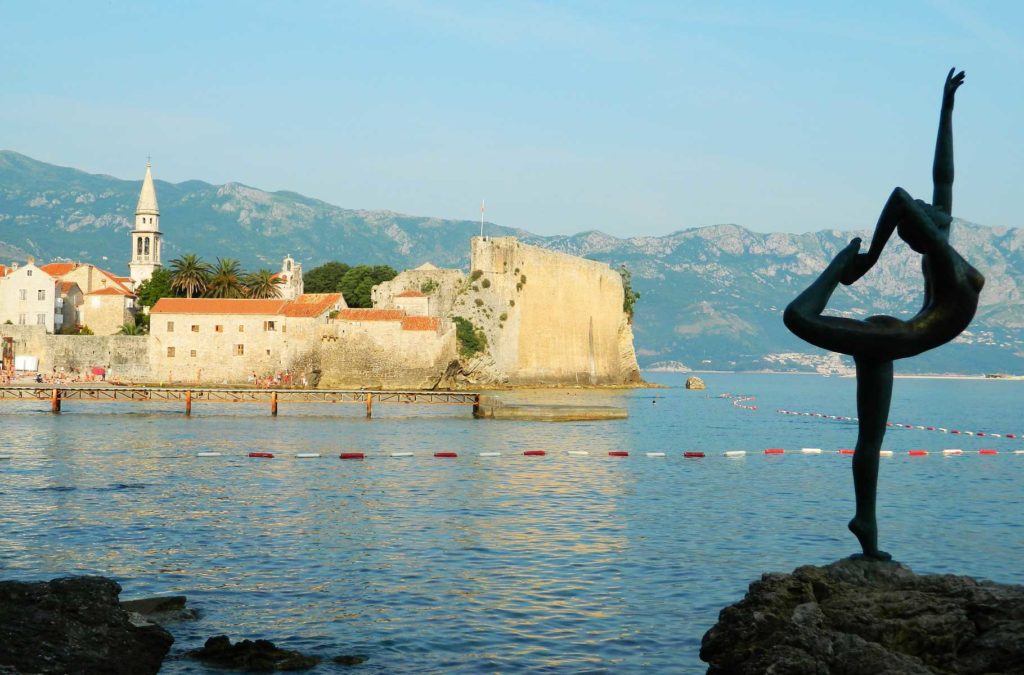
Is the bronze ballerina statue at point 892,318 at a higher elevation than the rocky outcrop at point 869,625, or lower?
higher

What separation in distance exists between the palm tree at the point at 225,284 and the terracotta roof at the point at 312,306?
29.6ft

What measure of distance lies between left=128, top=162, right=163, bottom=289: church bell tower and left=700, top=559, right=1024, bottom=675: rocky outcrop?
92.2 metres

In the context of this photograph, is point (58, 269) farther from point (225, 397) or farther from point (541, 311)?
point (541, 311)

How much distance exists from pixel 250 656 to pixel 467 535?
7.41m

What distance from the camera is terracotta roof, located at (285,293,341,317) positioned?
72125 millimetres

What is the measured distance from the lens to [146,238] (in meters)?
96.6

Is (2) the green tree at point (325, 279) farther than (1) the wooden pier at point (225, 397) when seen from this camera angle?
Yes

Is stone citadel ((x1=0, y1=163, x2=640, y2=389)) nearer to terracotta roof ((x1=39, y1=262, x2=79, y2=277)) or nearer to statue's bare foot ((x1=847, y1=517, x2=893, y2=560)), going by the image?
terracotta roof ((x1=39, y1=262, x2=79, y2=277))

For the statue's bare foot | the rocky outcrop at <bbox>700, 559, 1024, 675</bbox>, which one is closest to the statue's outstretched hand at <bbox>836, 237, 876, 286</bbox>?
the statue's bare foot

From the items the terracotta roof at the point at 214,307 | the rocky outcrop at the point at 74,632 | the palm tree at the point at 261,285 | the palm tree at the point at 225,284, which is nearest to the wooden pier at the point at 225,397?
the terracotta roof at the point at 214,307

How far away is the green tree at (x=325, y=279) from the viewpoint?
10439 centimetres

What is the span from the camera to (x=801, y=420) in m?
61.8

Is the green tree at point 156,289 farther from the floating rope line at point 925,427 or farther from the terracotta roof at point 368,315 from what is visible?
the floating rope line at point 925,427

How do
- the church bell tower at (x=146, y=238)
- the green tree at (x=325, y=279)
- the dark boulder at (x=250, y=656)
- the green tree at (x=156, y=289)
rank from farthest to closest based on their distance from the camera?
the green tree at (x=325, y=279)
the church bell tower at (x=146, y=238)
the green tree at (x=156, y=289)
the dark boulder at (x=250, y=656)
